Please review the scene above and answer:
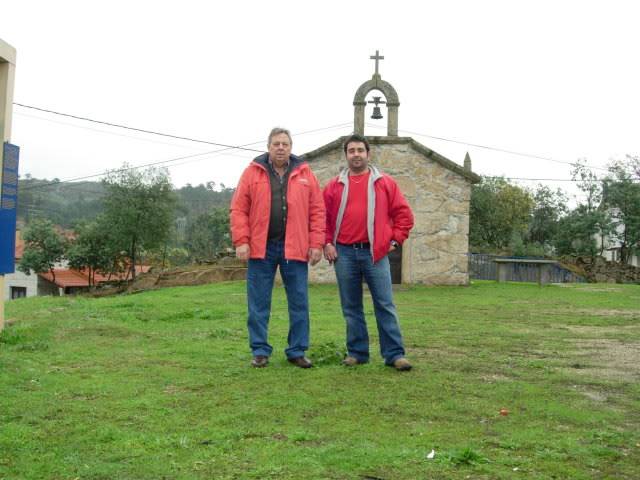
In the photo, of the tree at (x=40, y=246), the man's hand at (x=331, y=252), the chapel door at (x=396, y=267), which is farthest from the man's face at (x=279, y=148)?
the tree at (x=40, y=246)

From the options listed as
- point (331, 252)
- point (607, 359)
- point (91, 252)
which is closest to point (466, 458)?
point (331, 252)

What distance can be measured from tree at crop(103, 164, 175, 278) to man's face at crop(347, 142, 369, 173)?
23.1 metres

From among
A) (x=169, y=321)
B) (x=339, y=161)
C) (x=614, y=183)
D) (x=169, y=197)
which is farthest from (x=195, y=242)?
(x=169, y=321)

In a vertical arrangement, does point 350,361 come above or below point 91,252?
below

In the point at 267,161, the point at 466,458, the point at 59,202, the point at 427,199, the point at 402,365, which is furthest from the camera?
the point at 59,202

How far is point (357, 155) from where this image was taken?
17.5 ft

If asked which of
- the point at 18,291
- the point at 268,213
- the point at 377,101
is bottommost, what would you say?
the point at 18,291

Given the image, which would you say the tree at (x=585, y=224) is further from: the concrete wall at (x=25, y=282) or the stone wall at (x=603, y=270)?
the concrete wall at (x=25, y=282)

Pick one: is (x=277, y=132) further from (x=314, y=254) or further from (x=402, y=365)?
(x=402, y=365)

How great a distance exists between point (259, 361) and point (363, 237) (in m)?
1.21

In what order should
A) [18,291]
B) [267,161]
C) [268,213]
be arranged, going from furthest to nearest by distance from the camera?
1. [18,291]
2. [267,161]
3. [268,213]

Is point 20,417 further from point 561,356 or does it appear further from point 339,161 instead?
point 339,161

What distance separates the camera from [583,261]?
2469 cm

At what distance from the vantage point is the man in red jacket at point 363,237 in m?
5.28
